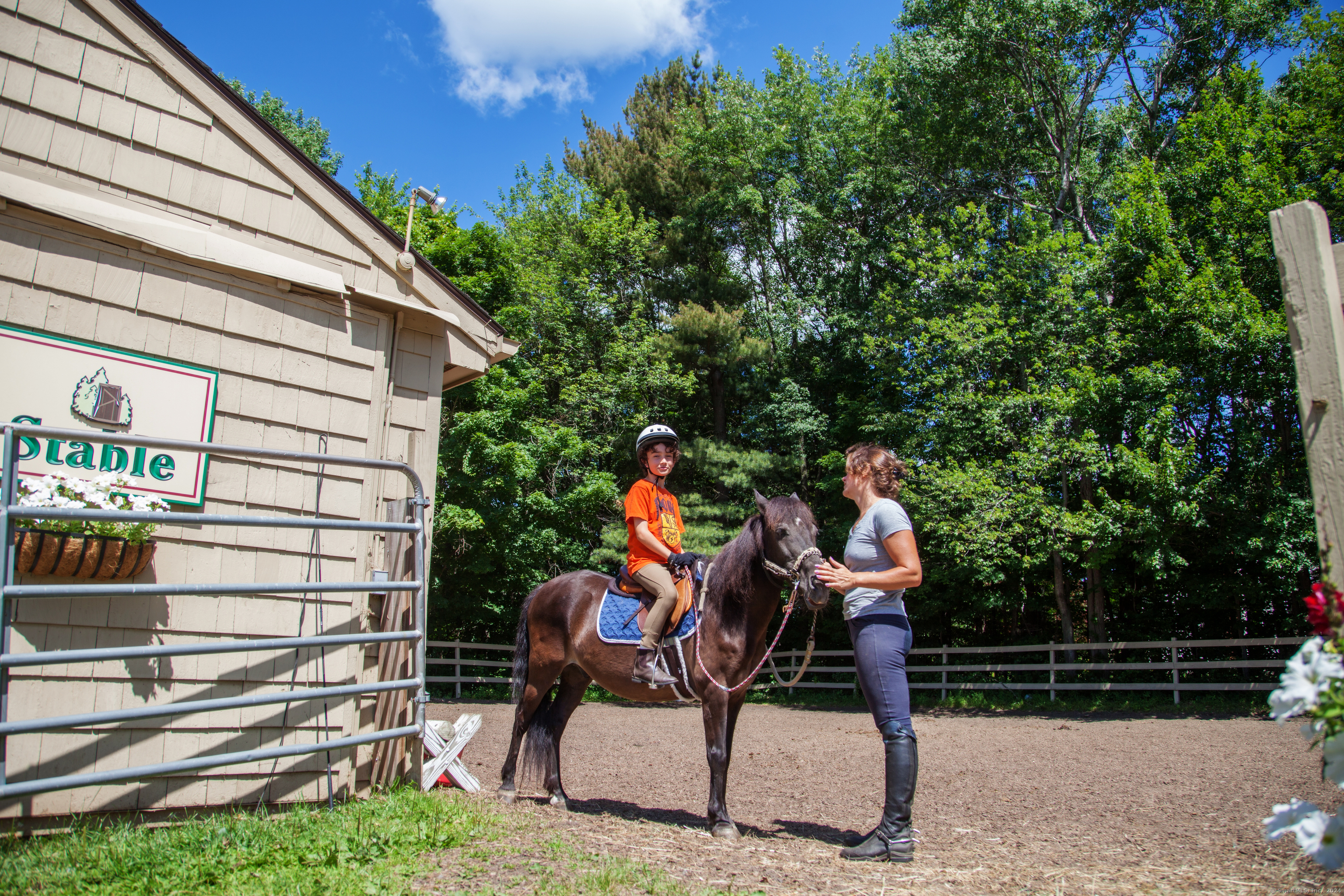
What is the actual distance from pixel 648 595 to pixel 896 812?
2.14 m

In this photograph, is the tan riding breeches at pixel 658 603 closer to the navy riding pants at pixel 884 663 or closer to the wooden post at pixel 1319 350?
the navy riding pants at pixel 884 663

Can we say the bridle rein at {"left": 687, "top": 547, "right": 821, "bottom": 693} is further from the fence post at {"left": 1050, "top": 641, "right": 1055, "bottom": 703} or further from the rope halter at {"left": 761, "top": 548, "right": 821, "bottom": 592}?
the fence post at {"left": 1050, "top": 641, "right": 1055, "bottom": 703}

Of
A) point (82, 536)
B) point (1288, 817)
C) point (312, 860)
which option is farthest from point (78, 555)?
point (1288, 817)

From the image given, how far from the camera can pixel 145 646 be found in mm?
3754

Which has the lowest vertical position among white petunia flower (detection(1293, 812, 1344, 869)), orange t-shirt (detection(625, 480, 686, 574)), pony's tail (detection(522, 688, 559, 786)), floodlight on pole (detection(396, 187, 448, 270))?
pony's tail (detection(522, 688, 559, 786))

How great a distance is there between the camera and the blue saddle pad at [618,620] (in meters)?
5.48

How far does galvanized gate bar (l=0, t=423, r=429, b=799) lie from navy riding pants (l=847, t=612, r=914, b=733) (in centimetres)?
257

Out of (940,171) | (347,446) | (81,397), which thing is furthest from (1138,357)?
(81,397)

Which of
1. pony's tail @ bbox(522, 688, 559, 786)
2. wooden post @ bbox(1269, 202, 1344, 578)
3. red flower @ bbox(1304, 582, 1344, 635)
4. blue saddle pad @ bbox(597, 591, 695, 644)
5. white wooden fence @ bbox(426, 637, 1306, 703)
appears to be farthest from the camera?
white wooden fence @ bbox(426, 637, 1306, 703)

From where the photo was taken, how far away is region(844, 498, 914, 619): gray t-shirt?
4223 mm

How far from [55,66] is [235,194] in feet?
3.47

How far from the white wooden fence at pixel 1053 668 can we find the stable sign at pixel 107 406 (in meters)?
10.2

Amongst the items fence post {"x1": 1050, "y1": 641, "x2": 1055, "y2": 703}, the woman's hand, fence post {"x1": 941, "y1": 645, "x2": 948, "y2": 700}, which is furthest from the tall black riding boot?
fence post {"x1": 941, "y1": 645, "x2": 948, "y2": 700}

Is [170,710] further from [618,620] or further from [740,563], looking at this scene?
[740,563]
